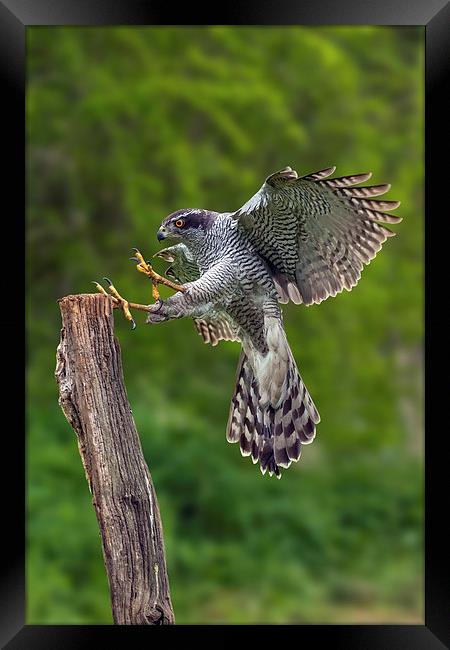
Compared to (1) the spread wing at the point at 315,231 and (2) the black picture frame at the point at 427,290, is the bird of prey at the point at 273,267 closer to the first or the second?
(1) the spread wing at the point at 315,231

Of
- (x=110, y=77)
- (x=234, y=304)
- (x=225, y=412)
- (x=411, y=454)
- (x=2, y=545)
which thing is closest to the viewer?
(x=2, y=545)

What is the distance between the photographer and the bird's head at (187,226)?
15.2 feet

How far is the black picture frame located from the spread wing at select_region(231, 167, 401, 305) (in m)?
0.46

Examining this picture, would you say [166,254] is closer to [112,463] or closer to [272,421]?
[272,421]

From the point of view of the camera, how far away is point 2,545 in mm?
4062

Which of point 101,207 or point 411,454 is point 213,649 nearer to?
point 101,207

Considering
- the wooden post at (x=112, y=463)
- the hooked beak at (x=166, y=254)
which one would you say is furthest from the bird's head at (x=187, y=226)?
the wooden post at (x=112, y=463)

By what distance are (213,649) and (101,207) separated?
5966 millimetres

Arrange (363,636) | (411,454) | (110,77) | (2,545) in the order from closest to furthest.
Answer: (363,636) < (2,545) < (110,77) < (411,454)

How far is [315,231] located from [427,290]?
31.3 inches

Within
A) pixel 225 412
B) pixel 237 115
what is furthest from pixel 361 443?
pixel 237 115

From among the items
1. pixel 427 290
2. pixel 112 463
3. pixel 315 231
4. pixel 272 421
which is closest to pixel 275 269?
pixel 315 231

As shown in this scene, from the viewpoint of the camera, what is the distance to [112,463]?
386 cm

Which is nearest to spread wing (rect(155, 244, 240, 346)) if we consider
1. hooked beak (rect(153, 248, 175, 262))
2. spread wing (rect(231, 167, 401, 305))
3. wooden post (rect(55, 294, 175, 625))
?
hooked beak (rect(153, 248, 175, 262))
